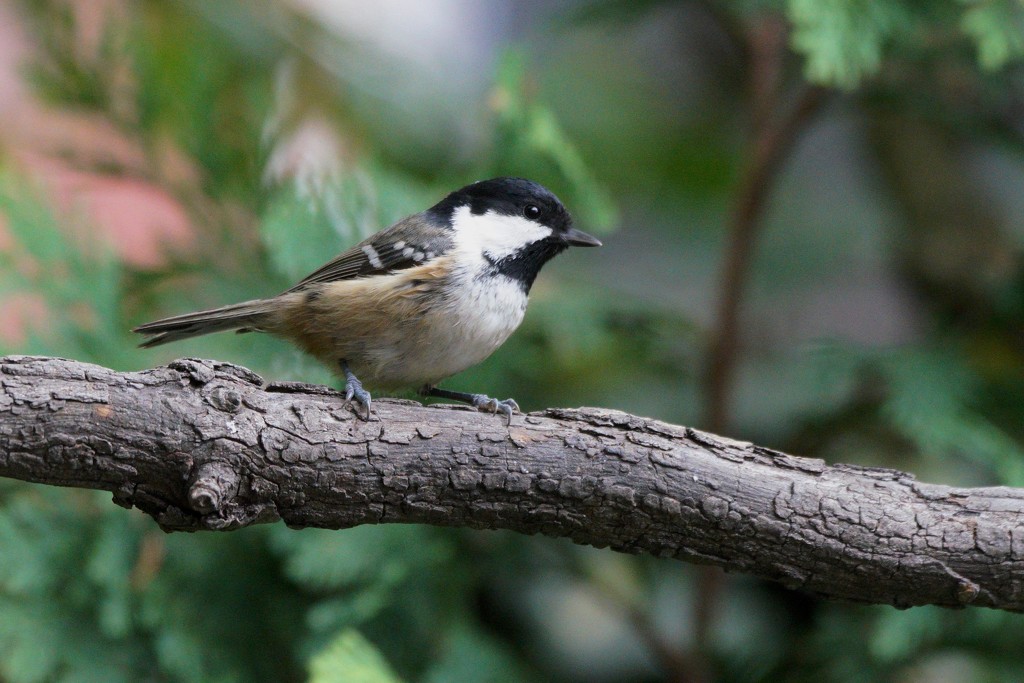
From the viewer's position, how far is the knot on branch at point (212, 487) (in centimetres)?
137

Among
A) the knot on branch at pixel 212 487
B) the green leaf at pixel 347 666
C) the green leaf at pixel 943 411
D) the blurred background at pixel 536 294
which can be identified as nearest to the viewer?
the knot on branch at pixel 212 487

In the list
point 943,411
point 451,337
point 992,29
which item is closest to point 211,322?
point 451,337

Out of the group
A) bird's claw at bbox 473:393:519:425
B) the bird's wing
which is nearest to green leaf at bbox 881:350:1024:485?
bird's claw at bbox 473:393:519:425

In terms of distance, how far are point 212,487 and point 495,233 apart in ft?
3.45

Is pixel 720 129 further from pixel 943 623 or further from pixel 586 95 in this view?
pixel 943 623

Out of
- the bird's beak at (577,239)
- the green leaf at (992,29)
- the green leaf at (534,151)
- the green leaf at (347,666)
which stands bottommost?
the green leaf at (347,666)

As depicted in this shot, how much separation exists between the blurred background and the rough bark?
0.67 m

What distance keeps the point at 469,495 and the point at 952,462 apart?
2.31m

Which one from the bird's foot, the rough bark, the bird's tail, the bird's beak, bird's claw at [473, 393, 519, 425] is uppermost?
the bird's beak

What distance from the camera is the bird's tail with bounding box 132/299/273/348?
2.12 meters

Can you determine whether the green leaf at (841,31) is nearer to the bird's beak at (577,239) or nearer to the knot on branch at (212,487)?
the bird's beak at (577,239)

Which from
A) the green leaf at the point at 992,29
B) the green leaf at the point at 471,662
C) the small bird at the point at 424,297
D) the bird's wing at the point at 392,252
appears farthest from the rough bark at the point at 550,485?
the green leaf at the point at 992,29

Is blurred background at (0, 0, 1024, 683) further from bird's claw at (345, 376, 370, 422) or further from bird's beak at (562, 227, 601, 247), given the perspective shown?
bird's claw at (345, 376, 370, 422)

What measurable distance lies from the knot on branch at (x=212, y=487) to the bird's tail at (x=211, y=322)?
0.77m
